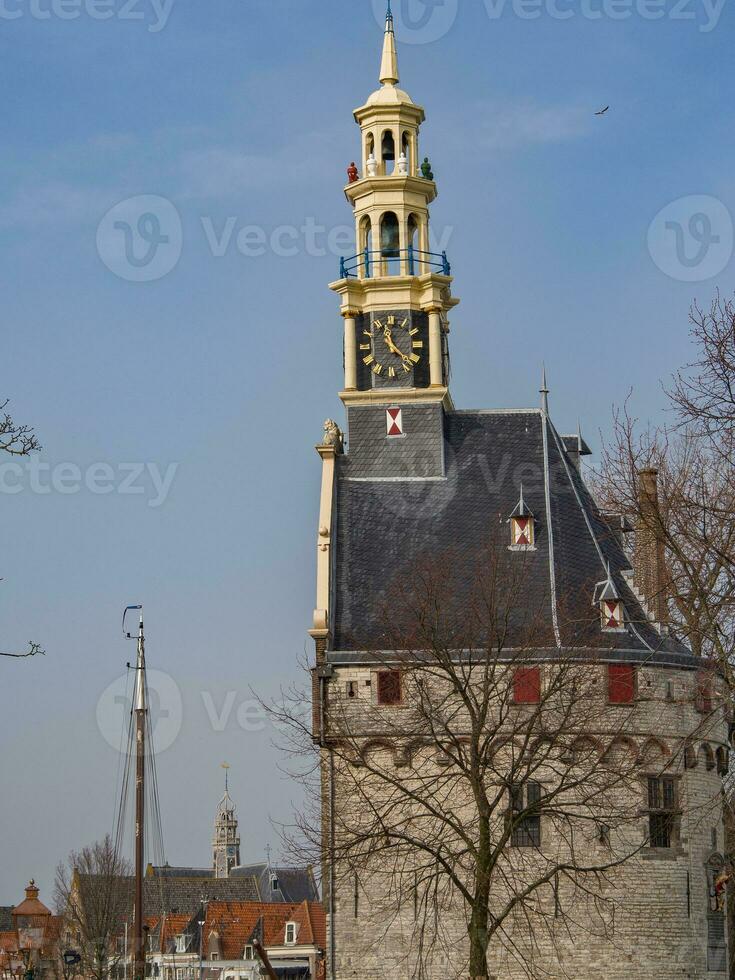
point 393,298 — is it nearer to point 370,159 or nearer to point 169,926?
point 370,159

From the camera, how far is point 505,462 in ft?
172

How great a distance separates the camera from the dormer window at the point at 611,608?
48.0 meters

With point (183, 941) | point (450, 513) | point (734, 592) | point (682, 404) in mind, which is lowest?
point (183, 941)

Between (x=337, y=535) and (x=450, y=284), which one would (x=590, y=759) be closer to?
(x=337, y=535)

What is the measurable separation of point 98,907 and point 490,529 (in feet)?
126

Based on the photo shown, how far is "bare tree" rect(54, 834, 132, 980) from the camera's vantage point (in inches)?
3054

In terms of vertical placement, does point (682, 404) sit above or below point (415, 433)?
below

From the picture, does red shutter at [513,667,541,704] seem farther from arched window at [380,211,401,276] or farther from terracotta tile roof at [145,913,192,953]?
terracotta tile roof at [145,913,192,953]

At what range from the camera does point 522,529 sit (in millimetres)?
50062

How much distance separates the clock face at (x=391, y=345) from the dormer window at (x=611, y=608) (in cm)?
1041

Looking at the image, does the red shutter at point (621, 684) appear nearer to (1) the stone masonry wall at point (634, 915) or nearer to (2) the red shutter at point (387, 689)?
(1) the stone masonry wall at point (634, 915)

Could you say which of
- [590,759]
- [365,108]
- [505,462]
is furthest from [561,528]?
[365,108]

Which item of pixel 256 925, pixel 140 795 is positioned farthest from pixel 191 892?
pixel 140 795

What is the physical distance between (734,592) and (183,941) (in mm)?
76023
